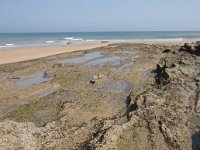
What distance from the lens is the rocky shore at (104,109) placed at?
678 centimetres

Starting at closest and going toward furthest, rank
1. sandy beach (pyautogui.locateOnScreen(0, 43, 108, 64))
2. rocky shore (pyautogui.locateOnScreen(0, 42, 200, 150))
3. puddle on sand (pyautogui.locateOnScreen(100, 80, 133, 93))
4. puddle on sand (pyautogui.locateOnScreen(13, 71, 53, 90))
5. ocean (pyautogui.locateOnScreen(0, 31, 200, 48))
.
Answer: rocky shore (pyautogui.locateOnScreen(0, 42, 200, 150))
puddle on sand (pyautogui.locateOnScreen(100, 80, 133, 93))
puddle on sand (pyautogui.locateOnScreen(13, 71, 53, 90))
sandy beach (pyautogui.locateOnScreen(0, 43, 108, 64))
ocean (pyautogui.locateOnScreen(0, 31, 200, 48))

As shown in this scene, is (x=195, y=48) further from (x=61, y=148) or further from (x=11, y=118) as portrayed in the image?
(x=61, y=148)

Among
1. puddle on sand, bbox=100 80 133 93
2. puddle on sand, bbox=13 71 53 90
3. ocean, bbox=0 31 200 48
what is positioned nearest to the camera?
puddle on sand, bbox=100 80 133 93

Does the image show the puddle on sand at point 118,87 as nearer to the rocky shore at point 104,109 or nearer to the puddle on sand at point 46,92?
the rocky shore at point 104,109

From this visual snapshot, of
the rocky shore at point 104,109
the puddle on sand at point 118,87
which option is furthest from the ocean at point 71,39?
the puddle on sand at point 118,87

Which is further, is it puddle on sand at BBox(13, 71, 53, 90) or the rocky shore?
puddle on sand at BBox(13, 71, 53, 90)

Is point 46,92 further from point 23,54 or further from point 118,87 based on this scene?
point 23,54

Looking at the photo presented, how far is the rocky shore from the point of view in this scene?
6.78m

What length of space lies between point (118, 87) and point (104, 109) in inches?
107

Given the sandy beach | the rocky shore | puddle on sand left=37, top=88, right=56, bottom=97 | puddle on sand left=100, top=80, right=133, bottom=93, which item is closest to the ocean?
the sandy beach

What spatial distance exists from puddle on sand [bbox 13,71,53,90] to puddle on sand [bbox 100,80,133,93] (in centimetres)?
315

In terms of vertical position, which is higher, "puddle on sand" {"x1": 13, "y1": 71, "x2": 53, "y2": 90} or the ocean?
"puddle on sand" {"x1": 13, "y1": 71, "x2": 53, "y2": 90}

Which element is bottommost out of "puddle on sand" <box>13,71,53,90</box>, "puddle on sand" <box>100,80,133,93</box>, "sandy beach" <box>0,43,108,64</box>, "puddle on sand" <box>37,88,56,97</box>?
"sandy beach" <box>0,43,108,64</box>

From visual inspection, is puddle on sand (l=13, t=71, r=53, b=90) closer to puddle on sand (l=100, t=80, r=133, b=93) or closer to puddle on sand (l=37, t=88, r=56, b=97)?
puddle on sand (l=37, t=88, r=56, b=97)
